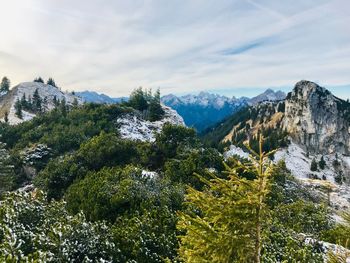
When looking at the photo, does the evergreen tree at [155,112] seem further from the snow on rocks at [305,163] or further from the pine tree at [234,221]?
the pine tree at [234,221]

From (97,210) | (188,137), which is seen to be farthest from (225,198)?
(188,137)

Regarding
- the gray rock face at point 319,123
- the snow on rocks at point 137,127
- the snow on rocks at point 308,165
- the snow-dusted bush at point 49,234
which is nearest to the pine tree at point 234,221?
the snow-dusted bush at point 49,234

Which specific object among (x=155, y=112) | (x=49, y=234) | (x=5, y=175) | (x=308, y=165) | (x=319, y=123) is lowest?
(x=308, y=165)

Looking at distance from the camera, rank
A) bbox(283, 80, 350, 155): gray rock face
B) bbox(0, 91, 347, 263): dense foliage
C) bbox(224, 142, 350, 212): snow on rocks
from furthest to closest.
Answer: bbox(283, 80, 350, 155): gray rock face < bbox(224, 142, 350, 212): snow on rocks < bbox(0, 91, 347, 263): dense foliage

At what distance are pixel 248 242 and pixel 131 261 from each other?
21.3 m

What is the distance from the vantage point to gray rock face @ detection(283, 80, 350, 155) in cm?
18500

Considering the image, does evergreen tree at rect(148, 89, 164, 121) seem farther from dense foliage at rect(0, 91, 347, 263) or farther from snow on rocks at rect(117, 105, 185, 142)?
dense foliage at rect(0, 91, 347, 263)

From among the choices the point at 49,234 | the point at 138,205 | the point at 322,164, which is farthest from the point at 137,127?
the point at 322,164

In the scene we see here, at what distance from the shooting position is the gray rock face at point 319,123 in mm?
185000

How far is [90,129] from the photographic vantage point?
98062mm

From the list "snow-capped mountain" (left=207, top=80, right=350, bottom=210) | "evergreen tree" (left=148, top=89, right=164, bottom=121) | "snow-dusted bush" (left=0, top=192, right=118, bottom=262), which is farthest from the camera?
"snow-capped mountain" (left=207, top=80, right=350, bottom=210)

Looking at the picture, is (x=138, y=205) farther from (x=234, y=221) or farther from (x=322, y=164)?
(x=322, y=164)

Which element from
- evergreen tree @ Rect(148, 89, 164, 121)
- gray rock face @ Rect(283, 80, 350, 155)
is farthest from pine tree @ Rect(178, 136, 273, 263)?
gray rock face @ Rect(283, 80, 350, 155)

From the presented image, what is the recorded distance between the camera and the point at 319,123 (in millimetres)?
188500
